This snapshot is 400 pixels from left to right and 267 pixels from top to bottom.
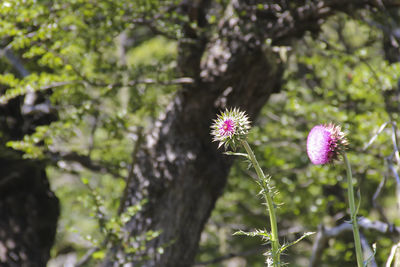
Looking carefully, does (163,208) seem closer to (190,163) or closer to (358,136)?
(190,163)

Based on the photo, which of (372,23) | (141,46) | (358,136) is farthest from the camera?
(141,46)

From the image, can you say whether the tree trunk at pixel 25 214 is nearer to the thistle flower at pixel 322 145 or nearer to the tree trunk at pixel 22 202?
the tree trunk at pixel 22 202

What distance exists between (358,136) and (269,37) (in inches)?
76.2

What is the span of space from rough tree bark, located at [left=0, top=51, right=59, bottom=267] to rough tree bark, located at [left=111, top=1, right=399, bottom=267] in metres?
0.98

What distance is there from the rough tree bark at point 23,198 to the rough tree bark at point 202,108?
0.98m

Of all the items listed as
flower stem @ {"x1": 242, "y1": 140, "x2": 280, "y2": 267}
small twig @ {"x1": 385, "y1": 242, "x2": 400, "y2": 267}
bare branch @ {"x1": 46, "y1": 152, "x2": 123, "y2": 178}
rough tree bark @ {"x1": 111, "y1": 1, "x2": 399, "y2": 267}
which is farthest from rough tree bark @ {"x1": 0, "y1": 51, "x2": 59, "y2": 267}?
small twig @ {"x1": 385, "y1": 242, "x2": 400, "y2": 267}

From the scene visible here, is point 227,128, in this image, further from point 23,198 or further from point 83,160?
point 23,198

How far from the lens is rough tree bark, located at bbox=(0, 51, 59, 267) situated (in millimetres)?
3428

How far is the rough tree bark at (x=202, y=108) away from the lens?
3.11 metres

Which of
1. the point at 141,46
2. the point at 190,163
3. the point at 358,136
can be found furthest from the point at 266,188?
the point at 141,46

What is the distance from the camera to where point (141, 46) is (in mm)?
9336

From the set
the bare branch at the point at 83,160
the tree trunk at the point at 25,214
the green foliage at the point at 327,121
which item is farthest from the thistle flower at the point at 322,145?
the tree trunk at the point at 25,214

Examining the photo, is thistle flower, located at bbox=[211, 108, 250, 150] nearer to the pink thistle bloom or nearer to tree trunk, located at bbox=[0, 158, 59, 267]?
the pink thistle bloom

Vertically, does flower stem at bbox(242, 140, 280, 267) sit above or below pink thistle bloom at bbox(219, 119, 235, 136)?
below
